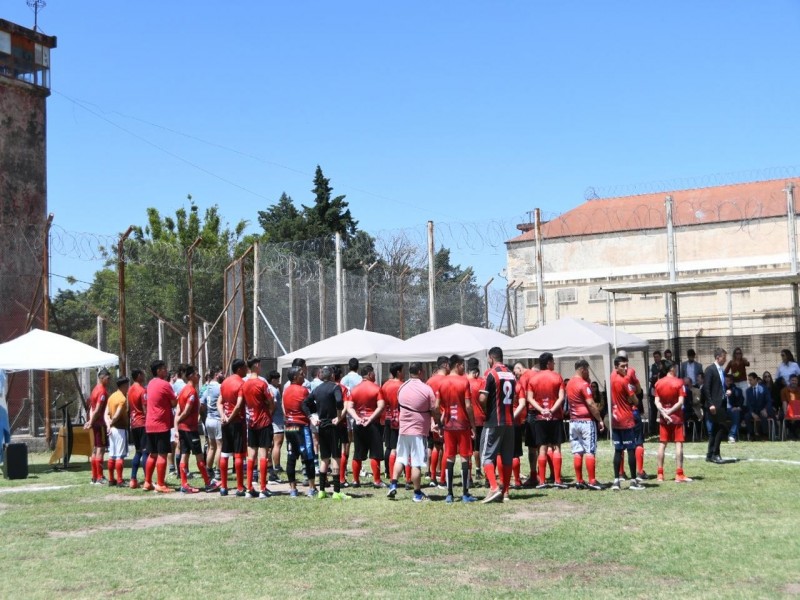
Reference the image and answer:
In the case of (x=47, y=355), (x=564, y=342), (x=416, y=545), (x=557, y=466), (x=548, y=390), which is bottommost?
(x=416, y=545)

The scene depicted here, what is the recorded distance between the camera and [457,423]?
42.8 feet

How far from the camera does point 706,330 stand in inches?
1935

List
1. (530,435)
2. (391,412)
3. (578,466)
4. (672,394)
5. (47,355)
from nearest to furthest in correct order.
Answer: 1. (578,466)
2. (672,394)
3. (530,435)
4. (391,412)
5. (47,355)

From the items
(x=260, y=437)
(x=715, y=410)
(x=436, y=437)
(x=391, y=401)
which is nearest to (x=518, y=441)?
(x=436, y=437)

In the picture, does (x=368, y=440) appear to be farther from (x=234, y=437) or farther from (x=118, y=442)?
(x=118, y=442)

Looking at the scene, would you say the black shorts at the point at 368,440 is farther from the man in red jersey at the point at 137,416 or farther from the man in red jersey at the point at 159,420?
the man in red jersey at the point at 137,416

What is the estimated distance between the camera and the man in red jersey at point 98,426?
1647cm

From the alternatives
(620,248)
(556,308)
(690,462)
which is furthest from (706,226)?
(690,462)

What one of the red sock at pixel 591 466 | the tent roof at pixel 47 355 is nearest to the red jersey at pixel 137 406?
the tent roof at pixel 47 355

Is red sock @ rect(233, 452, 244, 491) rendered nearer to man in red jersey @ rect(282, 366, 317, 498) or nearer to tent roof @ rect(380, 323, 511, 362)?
man in red jersey @ rect(282, 366, 317, 498)

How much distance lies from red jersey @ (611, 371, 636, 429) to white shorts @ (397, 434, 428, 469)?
2.59 meters

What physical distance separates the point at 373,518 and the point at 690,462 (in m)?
7.51

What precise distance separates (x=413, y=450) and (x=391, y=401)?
2179mm

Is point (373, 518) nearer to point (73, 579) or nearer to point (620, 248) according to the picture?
point (73, 579)
